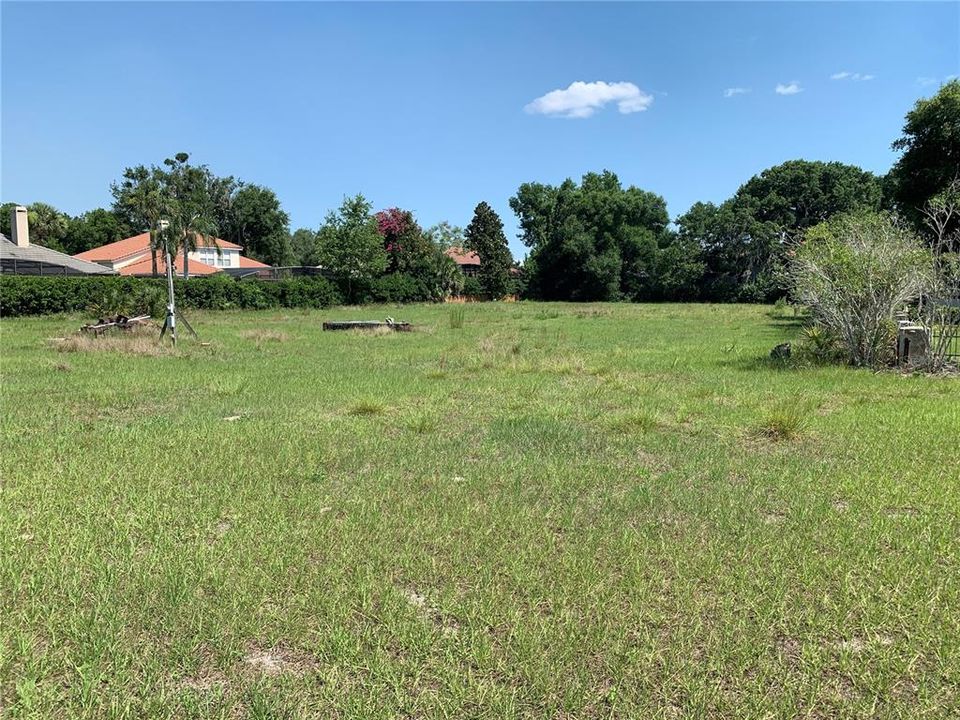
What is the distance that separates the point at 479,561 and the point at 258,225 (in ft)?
224

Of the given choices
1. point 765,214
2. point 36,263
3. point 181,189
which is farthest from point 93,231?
point 765,214

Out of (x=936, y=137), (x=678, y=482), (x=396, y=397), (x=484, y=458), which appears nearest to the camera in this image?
(x=678, y=482)

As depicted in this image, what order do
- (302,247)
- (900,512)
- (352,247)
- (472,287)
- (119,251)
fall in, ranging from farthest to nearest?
1. (302,247)
2. (472,287)
3. (119,251)
4. (352,247)
5. (900,512)

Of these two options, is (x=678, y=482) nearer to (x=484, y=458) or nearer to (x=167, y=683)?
(x=484, y=458)

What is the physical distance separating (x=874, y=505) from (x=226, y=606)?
155 inches

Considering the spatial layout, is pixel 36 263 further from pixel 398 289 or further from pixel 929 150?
pixel 929 150

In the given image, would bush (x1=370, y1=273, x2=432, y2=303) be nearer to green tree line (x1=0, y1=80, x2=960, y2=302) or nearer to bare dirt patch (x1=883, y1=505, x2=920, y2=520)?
green tree line (x1=0, y1=80, x2=960, y2=302)

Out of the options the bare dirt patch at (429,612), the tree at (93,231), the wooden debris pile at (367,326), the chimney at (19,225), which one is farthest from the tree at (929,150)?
the tree at (93,231)

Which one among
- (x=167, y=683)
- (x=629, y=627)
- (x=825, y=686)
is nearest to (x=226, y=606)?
(x=167, y=683)

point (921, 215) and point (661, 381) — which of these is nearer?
point (661, 381)

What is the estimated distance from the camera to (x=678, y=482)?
472 centimetres

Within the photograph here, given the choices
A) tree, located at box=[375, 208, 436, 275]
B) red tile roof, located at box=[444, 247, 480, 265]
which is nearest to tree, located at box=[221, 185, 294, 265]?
red tile roof, located at box=[444, 247, 480, 265]

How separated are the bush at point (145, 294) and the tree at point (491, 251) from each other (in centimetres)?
1707

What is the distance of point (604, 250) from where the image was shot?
50.1 m
